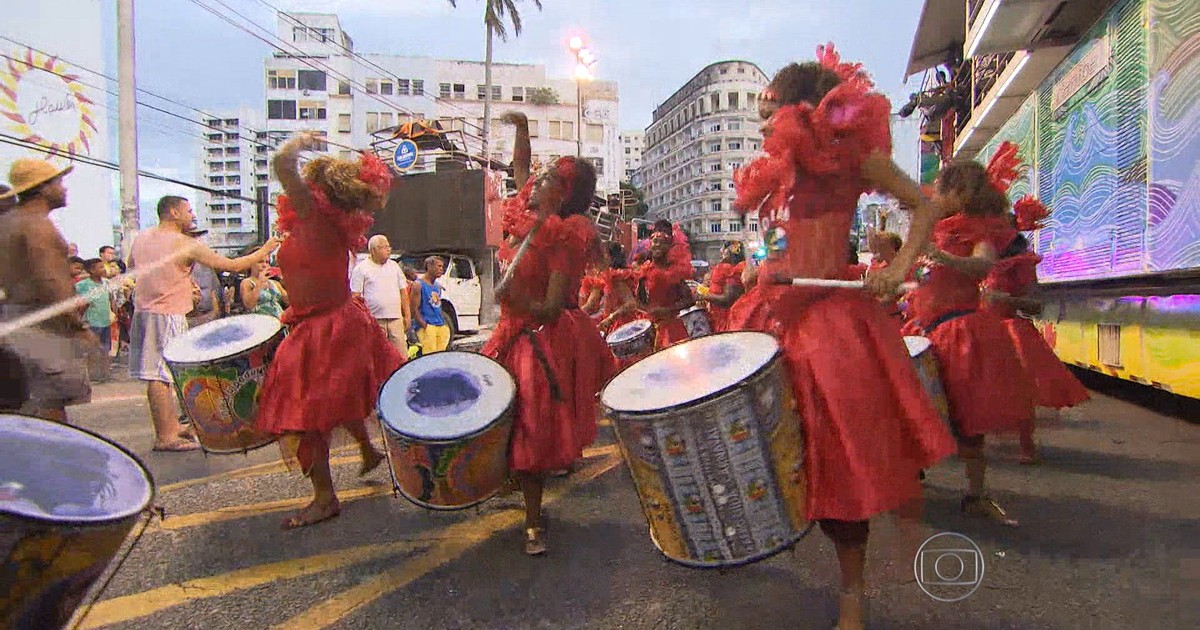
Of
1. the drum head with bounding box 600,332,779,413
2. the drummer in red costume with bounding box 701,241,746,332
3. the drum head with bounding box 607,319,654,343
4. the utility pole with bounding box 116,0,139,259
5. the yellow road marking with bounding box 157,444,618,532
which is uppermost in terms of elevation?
the utility pole with bounding box 116,0,139,259

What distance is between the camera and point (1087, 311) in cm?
824

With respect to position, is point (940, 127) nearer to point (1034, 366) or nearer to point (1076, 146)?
point (1076, 146)

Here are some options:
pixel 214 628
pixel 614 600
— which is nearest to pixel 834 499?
pixel 614 600

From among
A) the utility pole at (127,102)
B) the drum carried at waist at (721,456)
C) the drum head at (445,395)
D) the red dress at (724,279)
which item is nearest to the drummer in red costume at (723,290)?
the red dress at (724,279)

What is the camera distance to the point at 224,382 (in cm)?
398

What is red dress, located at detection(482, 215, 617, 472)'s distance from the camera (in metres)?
3.35

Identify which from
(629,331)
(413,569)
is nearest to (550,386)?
(413,569)

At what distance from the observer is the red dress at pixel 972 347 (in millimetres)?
3949

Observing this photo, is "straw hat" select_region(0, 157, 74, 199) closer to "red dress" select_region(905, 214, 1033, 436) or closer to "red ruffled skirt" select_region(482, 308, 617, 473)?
"red ruffled skirt" select_region(482, 308, 617, 473)

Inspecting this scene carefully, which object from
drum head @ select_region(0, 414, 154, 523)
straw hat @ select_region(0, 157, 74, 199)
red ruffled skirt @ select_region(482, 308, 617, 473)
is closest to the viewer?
drum head @ select_region(0, 414, 154, 523)

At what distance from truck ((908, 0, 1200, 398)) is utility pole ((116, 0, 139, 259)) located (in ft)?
39.8

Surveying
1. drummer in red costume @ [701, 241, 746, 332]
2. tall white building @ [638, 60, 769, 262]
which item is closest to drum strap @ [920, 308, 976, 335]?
drummer in red costume @ [701, 241, 746, 332]

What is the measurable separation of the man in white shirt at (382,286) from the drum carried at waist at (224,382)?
3.94 meters

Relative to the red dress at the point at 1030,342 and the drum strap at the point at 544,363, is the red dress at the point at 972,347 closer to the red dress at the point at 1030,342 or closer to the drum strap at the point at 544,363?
the red dress at the point at 1030,342
